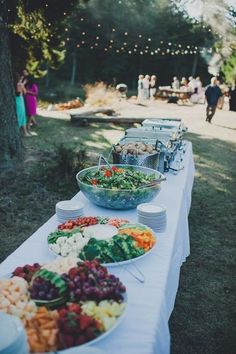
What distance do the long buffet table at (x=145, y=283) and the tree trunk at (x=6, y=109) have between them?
3.48 meters

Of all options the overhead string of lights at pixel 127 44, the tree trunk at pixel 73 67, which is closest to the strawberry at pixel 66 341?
the overhead string of lights at pixel 127 44

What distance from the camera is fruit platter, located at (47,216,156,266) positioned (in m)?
1.61

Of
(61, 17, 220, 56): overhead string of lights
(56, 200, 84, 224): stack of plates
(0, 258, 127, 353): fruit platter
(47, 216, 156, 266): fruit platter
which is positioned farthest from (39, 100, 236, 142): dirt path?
(61, 17, 220, 56): overhead string of lights

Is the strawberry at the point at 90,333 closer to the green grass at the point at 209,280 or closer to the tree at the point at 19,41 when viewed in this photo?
the green grass at the point at 209,280

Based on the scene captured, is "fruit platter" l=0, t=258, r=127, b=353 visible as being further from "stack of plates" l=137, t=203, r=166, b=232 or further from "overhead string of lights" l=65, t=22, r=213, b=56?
"overhead string of lights" l=65, t=22, r=213, b=56

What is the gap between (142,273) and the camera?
63.3 inches

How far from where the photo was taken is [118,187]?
229 centimetres

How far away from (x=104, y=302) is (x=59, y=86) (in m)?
33.3

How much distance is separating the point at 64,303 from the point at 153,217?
86cm

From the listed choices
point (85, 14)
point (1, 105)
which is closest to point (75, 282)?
point (1, 105)

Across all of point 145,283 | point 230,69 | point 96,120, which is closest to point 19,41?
point 96,120

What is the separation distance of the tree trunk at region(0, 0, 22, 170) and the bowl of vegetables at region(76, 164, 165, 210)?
3351 mm

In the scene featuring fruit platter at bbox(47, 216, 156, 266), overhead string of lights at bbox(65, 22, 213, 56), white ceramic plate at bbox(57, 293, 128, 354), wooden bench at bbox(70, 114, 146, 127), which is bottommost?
wooden bench at bbox(70, 114, 146, 127)

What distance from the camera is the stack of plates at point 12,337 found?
1000mm
